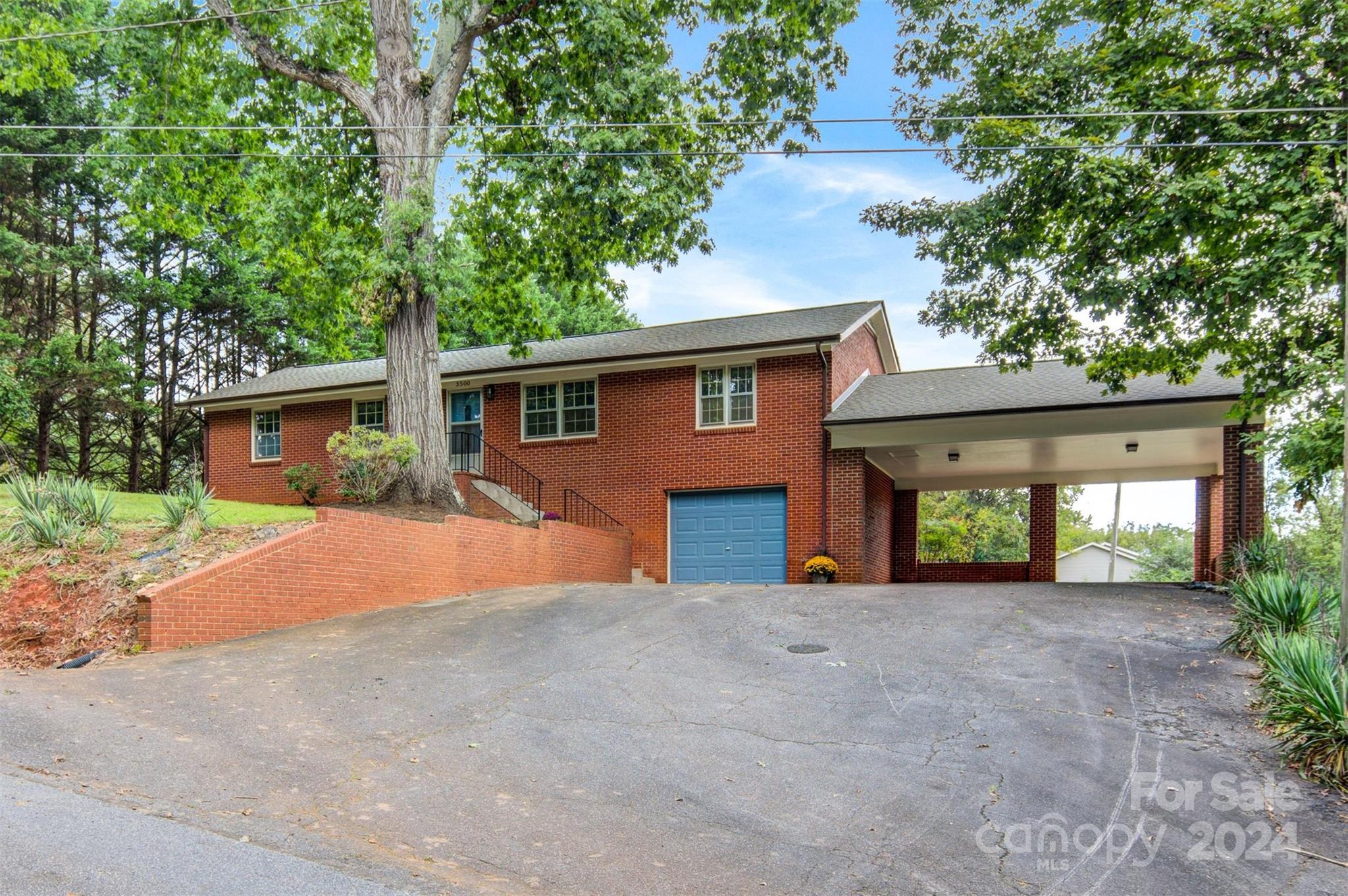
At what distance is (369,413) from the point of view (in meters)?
22.8

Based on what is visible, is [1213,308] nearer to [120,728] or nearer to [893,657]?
[893,657]

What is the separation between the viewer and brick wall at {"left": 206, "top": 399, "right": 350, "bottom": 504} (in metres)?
23.1

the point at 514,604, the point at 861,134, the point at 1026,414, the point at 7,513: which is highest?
the point at 861,134

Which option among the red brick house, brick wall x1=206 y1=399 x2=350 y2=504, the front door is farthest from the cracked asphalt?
brick wall x1=206 y1=399 x2=350 y2=504

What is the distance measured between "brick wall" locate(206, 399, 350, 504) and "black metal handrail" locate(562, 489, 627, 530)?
6.60m

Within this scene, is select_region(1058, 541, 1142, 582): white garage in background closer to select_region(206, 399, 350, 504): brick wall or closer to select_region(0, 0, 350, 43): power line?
select_region(206, 399, 350, 504): brick wall

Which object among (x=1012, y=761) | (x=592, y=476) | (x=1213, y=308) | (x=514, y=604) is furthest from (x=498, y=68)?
(x=1012, y=761)

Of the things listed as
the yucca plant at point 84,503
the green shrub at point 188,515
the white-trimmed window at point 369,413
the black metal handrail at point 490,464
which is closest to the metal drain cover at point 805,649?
the green shrub at point 188,515

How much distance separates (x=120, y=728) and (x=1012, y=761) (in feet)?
22.2

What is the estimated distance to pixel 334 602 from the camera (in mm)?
A: 11711

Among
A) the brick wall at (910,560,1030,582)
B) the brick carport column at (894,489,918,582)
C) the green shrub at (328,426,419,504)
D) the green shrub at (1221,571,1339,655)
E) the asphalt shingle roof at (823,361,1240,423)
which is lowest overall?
the brick wall at (910,560,1030,582)

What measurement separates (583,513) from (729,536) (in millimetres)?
3439

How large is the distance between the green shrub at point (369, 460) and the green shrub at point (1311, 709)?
12.0 metres

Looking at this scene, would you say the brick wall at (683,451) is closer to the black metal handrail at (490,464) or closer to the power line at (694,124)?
the black metal handrail at (490,464)
